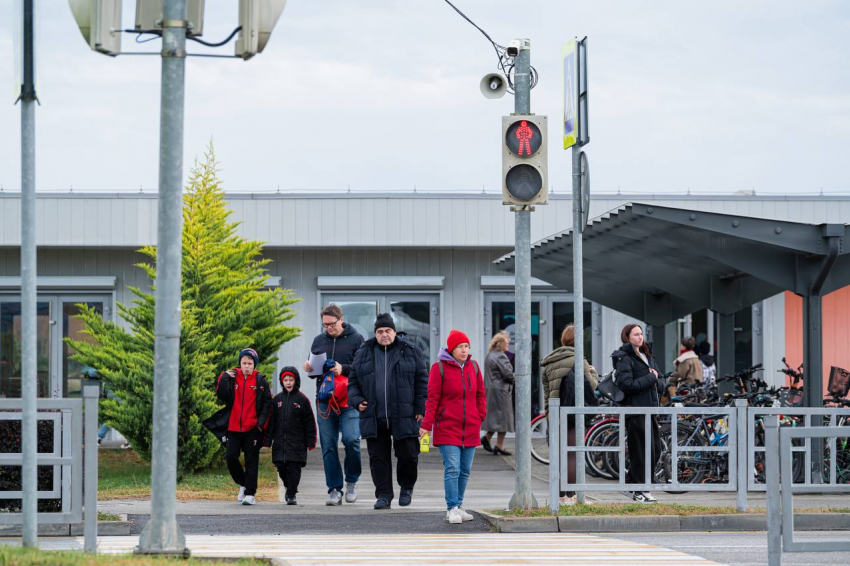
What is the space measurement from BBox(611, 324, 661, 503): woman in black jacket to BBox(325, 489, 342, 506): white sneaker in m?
2.80

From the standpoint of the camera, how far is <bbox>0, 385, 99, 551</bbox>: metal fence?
8445mm

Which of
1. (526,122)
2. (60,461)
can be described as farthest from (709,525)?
(60,461)

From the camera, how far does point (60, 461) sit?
8.96m

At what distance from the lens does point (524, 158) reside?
10.6 meters

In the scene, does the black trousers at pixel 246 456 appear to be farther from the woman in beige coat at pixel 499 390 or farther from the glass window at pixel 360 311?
the glass window at pixel 360 311

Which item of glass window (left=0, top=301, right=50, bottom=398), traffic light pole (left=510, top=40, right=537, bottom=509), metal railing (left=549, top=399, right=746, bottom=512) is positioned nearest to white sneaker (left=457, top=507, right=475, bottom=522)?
traffic light pole (left=510, top=40, right=537, bottom=509)

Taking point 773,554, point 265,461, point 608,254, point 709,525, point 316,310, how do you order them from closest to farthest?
point 773,554, point 709,525, point 608,254, point 265,461, point 316,310

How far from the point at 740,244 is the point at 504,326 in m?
8.38

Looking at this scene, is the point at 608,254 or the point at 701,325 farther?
the point at 701,325

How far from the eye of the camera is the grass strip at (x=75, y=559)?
21.2ft

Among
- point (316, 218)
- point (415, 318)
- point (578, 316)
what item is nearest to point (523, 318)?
point (578, 316)

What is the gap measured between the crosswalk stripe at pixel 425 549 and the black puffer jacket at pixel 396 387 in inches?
75.2

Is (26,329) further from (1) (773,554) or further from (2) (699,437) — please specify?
(2) (699,437)

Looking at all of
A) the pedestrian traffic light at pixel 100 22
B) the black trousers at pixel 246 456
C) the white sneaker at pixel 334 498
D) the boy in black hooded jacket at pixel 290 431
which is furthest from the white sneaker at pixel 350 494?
the pedestrian traffic light at pixel 100 22
